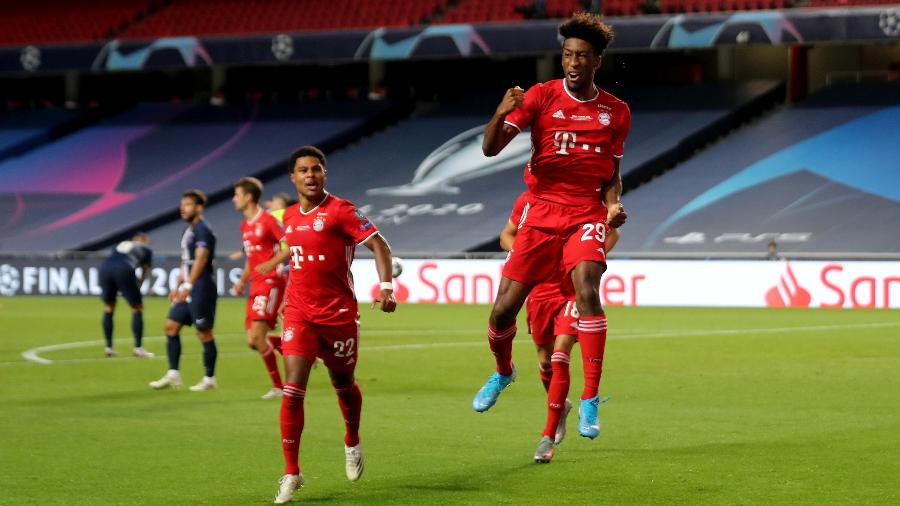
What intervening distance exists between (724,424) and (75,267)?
28927mm

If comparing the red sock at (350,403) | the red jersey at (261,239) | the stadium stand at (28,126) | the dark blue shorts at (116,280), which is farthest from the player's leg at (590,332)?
the stadium stand at (28,126)

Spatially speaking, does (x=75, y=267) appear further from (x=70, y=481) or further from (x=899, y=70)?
(x=70, y=481)

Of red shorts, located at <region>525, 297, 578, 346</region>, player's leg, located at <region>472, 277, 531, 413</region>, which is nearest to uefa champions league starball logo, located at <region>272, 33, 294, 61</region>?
red shorts, located at <region>525, 297, 578, 346</region>

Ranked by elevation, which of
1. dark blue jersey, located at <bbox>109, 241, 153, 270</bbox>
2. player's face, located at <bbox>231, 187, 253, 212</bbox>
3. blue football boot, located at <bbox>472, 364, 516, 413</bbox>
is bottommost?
blue football boot, located at <bbox>472, 364, 516, 413</bbox>

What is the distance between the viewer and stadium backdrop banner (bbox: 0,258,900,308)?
2980 centimetres

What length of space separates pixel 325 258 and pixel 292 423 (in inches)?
41.6

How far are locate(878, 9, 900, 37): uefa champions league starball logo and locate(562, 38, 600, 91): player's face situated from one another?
2947 centimetres

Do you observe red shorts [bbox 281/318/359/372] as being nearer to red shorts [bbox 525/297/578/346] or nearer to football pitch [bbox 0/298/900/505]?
football pitch [bbox 0/298/900/505]

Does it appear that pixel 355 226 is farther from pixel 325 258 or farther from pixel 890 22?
pixel 890 22

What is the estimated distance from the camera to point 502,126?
9.34 meters

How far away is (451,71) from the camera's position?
48.5 m

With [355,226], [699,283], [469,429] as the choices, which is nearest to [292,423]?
[355,226]

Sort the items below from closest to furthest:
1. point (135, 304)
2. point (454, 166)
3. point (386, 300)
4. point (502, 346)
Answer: point (386, 300)
point (502, 346)
point (135, 304)
point (454, 166)

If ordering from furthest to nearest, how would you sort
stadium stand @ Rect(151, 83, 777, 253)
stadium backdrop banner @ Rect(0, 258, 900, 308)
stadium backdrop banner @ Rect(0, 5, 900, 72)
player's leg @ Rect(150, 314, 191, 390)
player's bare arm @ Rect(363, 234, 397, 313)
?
stadium stand @ Rect(151, 83, 777, 253), stadium backdrop banner @ Rect(0, 5, 900, 72), stadium backdrop banner @ Rect(0, 258, 900, 308), player's leg @ Rect(150, 314, 191, 390), player's bare arm @ Rect(363, 234, 397, 313)
